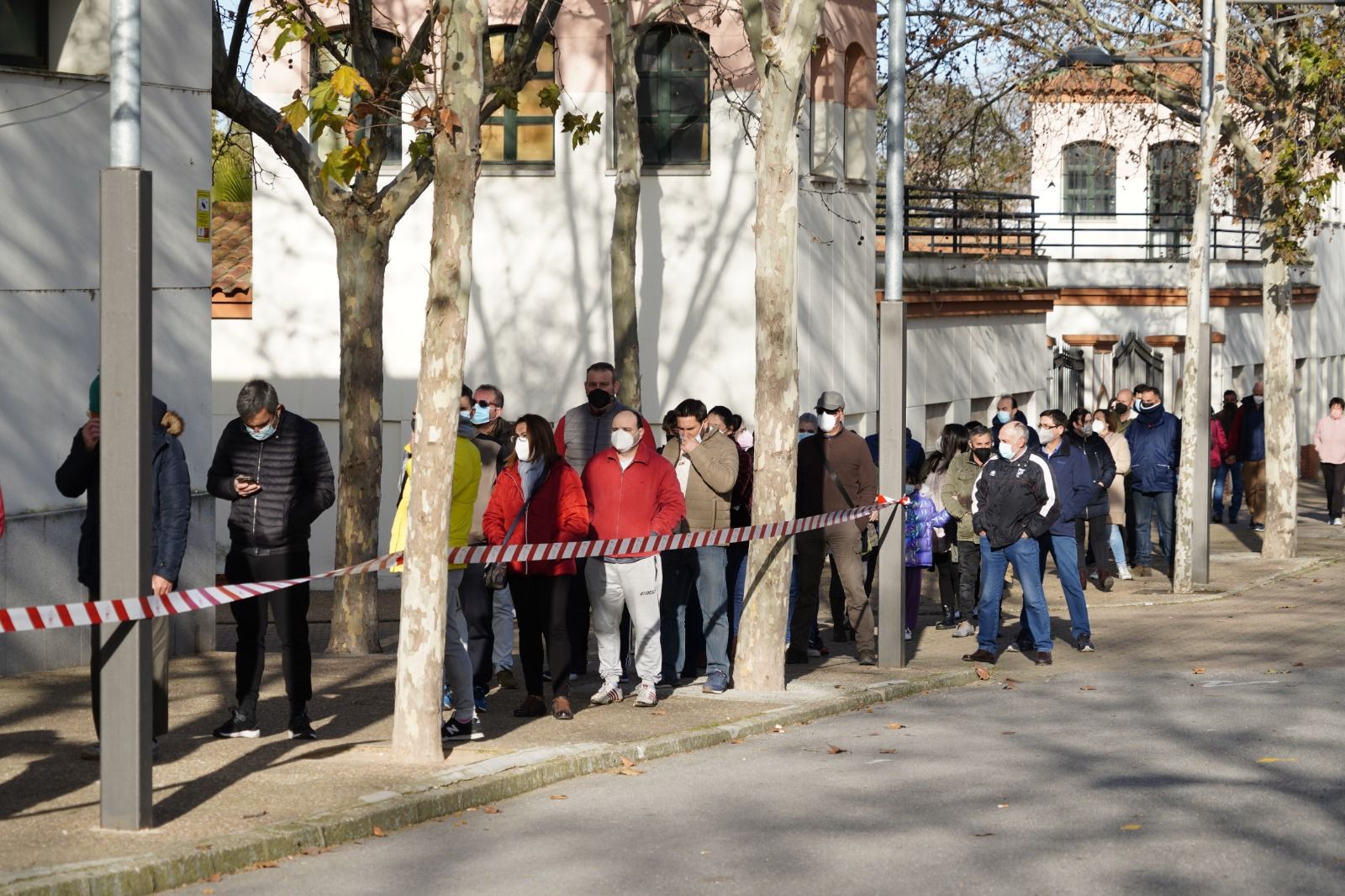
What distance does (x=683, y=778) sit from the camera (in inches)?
388

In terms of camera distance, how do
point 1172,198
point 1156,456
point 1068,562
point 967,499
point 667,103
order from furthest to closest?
1. point 1172,198
2. point 667,103
3. point 1156,456
4. point 967,499
5. point 1068,562

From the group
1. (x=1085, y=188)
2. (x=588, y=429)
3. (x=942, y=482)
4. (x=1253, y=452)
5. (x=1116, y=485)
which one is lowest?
(x=1116, y=485)

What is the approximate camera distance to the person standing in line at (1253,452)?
2852cm

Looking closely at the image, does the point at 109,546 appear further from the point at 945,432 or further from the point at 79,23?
the point at 945,432

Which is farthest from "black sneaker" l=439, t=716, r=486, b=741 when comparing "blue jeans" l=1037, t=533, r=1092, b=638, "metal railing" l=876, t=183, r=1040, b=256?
"metal railing" l=876, t=183, r=1040, b=256

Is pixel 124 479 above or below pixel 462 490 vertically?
above

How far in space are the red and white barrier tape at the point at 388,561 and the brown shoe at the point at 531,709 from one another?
0.84 metres

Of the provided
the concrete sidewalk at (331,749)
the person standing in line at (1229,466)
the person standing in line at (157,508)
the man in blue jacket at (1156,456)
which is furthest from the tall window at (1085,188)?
the person standing in line at (157,508)

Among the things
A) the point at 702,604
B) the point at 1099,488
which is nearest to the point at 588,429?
the point at 702,604

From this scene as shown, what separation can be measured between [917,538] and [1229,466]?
15.2 metres

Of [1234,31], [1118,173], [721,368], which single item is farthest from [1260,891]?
[1118,173]

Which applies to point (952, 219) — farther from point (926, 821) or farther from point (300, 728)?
point (926, 821)

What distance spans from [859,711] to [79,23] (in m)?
6.85

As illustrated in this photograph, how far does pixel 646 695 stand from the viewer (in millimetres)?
11898
